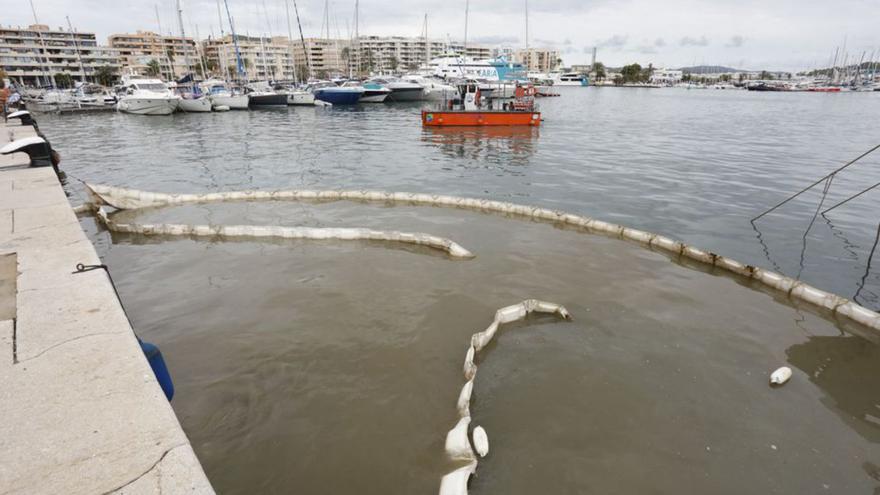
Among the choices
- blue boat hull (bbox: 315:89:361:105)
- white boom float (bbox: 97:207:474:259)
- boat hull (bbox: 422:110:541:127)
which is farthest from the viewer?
blue boat hull (bbox: 315:89:361:105)

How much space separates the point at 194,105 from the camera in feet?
156

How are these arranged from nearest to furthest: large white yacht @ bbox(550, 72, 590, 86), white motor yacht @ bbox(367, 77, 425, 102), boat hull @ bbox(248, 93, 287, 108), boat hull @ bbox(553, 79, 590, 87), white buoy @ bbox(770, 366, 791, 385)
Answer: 1. white buoy @ bbox(770, 366, 791, 385)
2. boat hull @ bbox(248, 93, 287, 108)
3. white motor yacht @ bbox(367, 77, 425, 102)
4. large white yacht @ bbox(550, 72, 590, 86)
5. boat hull @ bbox(553, 79, 590, 87)

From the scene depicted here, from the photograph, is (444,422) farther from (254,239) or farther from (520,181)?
(520,181)

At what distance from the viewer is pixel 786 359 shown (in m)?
6.66

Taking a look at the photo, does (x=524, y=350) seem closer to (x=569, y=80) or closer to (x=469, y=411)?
(x=469, y=411)

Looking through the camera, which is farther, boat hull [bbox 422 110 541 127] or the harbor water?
boat hull [bbox 422 110 541 127]

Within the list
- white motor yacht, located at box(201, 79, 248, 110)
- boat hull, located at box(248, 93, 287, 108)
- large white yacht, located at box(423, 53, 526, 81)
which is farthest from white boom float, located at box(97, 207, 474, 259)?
large white yacht, located at box(423, 53, 526, 81)

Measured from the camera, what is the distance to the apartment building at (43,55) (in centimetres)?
10138

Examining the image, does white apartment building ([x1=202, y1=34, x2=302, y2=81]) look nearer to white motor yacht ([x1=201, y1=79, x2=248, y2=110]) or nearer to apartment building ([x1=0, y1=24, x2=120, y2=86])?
apartment building ([x1=0, y1=24, x2=120, y2=86])

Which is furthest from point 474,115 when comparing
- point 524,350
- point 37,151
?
point 524,350

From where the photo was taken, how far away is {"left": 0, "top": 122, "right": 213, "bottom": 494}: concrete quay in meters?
2.60

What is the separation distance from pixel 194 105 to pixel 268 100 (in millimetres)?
10083

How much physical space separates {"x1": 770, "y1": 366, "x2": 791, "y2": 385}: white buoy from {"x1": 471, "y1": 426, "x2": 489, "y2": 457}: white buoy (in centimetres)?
425

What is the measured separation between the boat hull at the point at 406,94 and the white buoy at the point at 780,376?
64.4 meters
